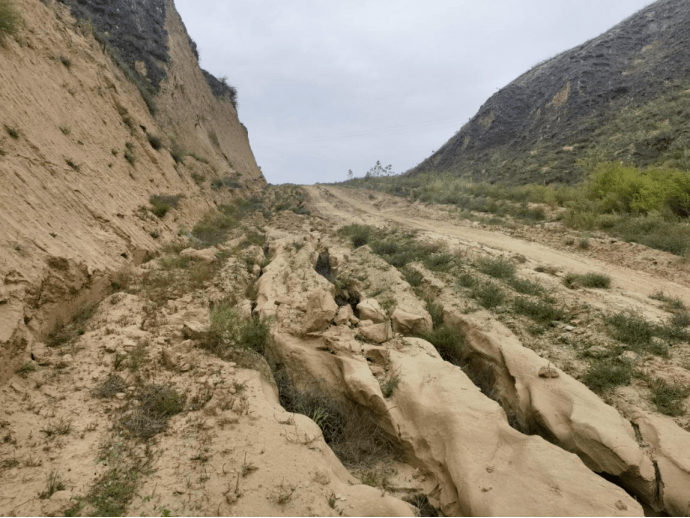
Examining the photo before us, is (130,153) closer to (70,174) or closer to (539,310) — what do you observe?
(70,174)

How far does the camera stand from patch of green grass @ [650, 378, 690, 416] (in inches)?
150

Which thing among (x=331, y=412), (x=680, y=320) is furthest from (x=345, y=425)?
(x=680, y=320)

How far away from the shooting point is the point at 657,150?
1544 centimetres

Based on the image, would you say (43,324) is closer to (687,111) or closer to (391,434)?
(391,434)

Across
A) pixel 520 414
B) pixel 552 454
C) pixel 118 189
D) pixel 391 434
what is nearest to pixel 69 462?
pixel 391 434

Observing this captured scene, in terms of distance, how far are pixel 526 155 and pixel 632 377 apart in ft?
79.9

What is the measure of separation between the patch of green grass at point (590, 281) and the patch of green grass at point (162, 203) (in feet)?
30.4

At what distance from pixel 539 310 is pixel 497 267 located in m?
1.87

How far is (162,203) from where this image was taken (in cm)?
920

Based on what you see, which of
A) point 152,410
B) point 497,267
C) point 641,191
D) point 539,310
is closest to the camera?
point 152,410

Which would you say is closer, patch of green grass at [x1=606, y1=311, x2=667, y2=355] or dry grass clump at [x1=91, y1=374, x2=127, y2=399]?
dry grass clump at [x1=91, y1=374, x2=127, y2=399]

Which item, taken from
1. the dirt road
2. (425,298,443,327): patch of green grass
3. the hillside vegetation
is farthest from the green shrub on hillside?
(425,298,443,327): patch of green grass

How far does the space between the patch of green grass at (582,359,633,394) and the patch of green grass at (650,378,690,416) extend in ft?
0.87

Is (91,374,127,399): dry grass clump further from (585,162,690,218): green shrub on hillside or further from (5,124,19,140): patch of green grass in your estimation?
(585,162,690,218): green shrub on hillside
